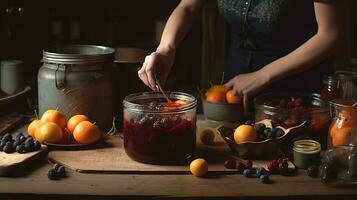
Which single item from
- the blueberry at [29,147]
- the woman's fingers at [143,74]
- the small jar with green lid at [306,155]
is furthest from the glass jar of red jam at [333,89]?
the blueberry at [29,147]

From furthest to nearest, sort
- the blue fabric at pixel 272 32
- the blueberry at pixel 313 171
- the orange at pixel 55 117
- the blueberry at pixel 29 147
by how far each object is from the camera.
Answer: the blue fabric at pixel 272 32
the orange at pixel 55 117
the blueberry at pixel 29 147
the blueberry at pixel 313 171

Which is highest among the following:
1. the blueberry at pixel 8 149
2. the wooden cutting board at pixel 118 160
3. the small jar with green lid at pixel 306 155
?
the small jar with green lid at pixel 306 155

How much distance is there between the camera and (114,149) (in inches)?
67.0

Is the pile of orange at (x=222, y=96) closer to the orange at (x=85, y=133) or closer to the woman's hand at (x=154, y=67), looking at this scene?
the woman's hand at (x=154, y=67)

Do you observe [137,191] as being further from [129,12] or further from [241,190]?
[129,12]

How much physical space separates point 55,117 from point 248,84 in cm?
64

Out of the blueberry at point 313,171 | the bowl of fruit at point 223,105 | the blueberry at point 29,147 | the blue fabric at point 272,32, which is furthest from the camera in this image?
the blue fabric at point 272,32

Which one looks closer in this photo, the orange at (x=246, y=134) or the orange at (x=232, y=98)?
the orange at (x=246, y=134)

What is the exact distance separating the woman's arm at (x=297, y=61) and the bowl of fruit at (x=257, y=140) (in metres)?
0.26

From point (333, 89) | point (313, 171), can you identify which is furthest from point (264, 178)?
point (333, 89)

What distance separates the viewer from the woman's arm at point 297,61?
73.5 inches

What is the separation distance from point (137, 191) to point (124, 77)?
60 centimetres

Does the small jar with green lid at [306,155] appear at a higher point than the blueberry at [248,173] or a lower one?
higher


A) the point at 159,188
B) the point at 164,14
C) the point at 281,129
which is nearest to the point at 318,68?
the point at 281,129
